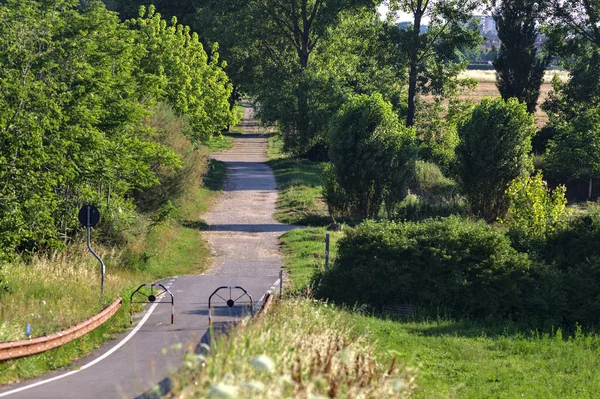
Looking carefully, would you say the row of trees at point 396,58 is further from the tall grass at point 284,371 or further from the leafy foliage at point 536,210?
the tall grass at point 284,371

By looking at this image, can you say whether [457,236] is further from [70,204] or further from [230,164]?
[230,164]

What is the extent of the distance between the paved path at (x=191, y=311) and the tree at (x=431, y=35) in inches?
464

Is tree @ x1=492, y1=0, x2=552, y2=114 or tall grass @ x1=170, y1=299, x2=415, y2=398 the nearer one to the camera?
tall grass @ x1=170, y1=299, x2=415, y2=398

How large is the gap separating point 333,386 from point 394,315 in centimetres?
1412

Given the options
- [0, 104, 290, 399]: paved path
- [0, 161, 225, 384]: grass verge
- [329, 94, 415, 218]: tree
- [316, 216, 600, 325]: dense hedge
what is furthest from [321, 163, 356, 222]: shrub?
[316, 216, 600, 325]: dense hedge

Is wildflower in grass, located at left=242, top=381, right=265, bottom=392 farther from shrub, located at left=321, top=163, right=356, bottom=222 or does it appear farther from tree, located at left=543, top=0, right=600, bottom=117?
tree, located at left=543, top=0, right=600, bottom=117

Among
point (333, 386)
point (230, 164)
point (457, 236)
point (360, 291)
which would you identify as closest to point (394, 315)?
point (360, 291)

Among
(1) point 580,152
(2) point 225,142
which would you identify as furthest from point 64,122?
(2) point 225,142

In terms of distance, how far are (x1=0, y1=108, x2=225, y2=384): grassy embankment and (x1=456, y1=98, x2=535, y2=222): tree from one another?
442 inches

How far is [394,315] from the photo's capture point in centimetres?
2244

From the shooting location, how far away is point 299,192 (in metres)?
49.1

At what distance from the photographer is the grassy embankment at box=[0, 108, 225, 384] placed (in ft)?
55.6

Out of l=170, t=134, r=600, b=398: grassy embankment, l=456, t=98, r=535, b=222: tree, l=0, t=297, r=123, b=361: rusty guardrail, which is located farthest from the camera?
l=456, t=98, r=535, b=222: tree

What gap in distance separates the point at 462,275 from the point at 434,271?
714 millimetres
